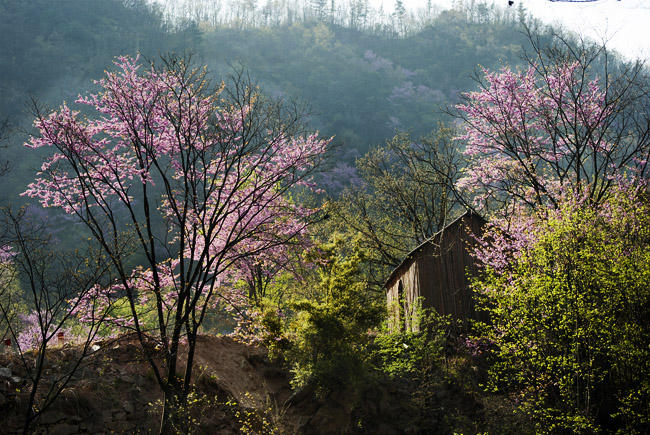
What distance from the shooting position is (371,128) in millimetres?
54375

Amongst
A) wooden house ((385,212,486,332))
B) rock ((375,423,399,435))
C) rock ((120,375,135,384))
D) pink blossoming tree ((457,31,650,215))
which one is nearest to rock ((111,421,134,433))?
rock ((120,375,135,384))

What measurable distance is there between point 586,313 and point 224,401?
26.4 ft

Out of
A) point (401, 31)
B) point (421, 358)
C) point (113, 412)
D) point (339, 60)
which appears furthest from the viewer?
point (401, 31)

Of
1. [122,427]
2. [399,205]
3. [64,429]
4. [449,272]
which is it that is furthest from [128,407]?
[399,205]

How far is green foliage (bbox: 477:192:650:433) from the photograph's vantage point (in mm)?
8430

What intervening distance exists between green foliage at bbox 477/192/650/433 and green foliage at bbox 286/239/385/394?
3570 mm

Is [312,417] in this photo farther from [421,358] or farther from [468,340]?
[468,340]

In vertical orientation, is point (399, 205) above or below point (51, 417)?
above

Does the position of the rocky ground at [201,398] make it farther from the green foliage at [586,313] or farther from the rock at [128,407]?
the green foliage at [586,313]

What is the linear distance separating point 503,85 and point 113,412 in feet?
40.2

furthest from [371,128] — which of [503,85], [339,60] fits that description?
[503,85]

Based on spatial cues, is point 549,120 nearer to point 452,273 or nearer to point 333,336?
point 452,273

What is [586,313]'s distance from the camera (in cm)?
847

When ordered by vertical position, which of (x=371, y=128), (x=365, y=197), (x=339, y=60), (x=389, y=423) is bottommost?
(x=389, y=423)
